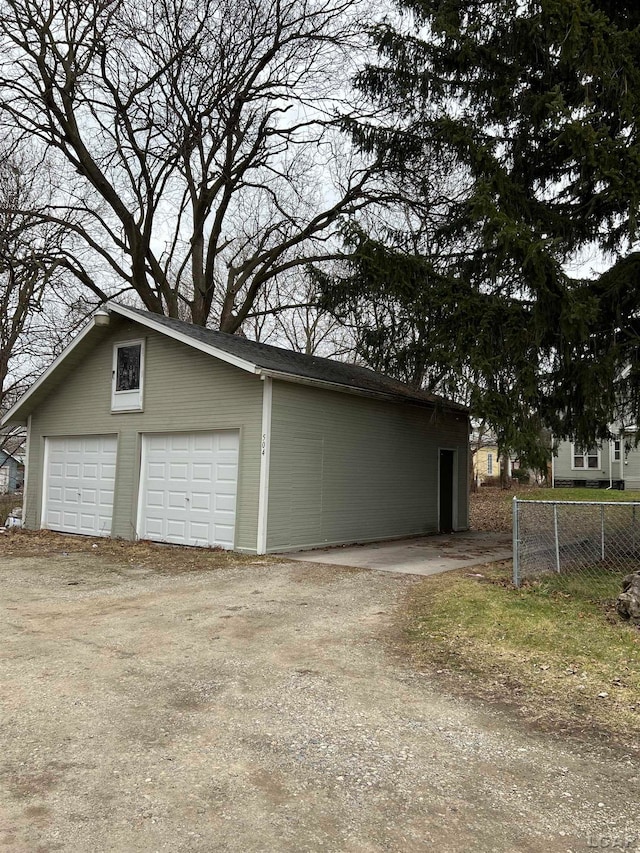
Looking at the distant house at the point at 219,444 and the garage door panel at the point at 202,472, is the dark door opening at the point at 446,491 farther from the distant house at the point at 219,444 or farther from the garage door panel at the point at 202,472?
the garage door panel at the point at 202,472

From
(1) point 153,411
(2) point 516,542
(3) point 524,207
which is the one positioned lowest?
(2) point 516,542

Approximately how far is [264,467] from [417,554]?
3.22 m

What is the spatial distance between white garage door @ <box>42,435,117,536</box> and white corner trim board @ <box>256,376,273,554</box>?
4271 mm

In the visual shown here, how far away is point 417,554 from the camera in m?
11.4

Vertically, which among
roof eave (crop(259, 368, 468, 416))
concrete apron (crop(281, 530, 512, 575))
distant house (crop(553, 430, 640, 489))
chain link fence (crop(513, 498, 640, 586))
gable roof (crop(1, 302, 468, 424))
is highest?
gable roof (crop(1, 302, 468, 424))

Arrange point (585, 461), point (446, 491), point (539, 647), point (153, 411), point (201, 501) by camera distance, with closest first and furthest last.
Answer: point (539, 647)
point (201, 501)
point (153, 411)
point (446, 491)
point (585, 461)

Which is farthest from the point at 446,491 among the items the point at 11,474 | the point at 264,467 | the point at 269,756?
the point at 11,474

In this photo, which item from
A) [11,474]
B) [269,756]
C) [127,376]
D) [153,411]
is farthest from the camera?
[11,474]

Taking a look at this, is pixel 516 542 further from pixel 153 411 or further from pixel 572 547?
pixel 153 411

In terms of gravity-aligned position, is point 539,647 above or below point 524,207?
below

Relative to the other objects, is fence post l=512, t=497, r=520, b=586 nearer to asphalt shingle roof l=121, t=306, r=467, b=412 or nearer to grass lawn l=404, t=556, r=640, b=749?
grass lawn l=404, t=556, r=640, b=749

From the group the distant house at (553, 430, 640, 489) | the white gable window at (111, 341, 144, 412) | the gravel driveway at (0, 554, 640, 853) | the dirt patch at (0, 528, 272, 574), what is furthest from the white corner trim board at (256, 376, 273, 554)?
the distant house at (553, 430, 640, 489)

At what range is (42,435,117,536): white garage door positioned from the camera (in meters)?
13.5

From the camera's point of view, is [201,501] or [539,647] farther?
[201,501]
